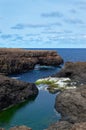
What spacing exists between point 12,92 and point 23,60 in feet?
228

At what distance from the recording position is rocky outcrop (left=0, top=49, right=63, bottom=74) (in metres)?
122

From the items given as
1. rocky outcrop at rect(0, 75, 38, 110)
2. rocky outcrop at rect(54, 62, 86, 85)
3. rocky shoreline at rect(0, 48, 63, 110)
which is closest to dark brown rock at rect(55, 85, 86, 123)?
rocky outcrop at rect(0, 75, 38, 110)

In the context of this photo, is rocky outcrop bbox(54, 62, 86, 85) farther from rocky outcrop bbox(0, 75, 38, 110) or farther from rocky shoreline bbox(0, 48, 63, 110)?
rocky outcrop bbox(0, 75, 38, 110)

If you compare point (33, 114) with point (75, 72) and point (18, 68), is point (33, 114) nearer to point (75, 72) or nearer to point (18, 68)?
point (75, 72)

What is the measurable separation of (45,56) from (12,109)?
3602 inches

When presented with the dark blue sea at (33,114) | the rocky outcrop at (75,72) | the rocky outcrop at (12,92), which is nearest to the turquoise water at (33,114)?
the dark blue sea at (33,114)

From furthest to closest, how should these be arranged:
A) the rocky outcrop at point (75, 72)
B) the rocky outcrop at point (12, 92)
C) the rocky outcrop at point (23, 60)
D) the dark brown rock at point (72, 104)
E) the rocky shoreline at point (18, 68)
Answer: the rocky outcrop at point (23, 60) < the rocky outcrop at point (75, 72) < the rocky shoreline at point (18, 68) < the rocky outcrop at point (12, 92) < the dark brown rock at point (72, 104)

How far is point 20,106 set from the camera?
6119 centimetres

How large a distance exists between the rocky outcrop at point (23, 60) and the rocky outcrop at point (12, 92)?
53.6 m

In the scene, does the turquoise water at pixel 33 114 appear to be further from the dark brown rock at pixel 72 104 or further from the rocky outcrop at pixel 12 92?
the dark brown rock at pixel 72 104

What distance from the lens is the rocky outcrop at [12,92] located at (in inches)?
2340

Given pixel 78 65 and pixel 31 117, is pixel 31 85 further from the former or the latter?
pixel 78 65

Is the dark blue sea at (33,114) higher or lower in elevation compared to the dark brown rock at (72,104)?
lower

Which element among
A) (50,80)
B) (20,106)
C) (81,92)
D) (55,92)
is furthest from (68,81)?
(81,92)
